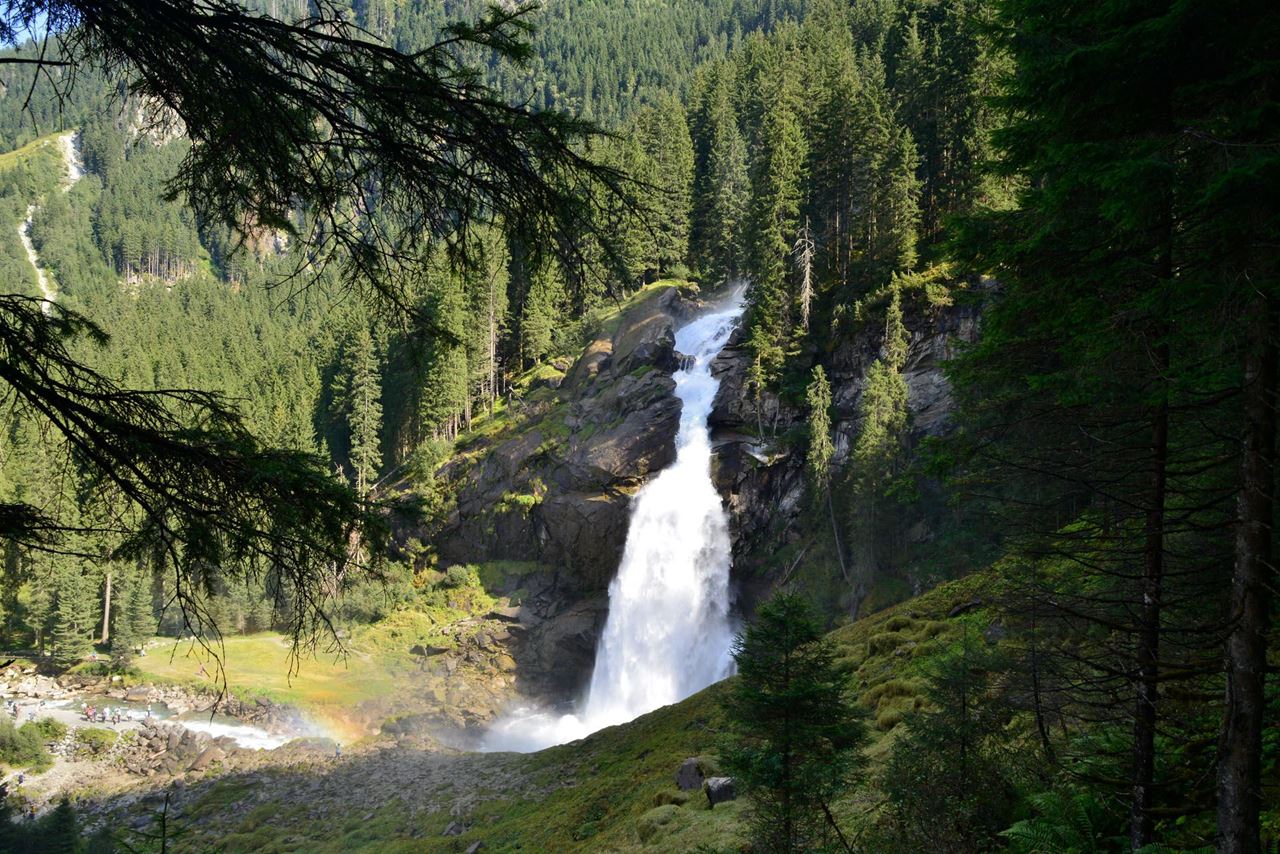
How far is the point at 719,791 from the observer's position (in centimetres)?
1397

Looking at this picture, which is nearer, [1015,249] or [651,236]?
[651,236]

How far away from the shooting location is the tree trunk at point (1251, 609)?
404cm

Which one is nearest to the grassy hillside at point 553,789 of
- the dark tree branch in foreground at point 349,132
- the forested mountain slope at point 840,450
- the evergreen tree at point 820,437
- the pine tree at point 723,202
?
the forested mountain slope at point 840,450

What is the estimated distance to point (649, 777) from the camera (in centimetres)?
1872

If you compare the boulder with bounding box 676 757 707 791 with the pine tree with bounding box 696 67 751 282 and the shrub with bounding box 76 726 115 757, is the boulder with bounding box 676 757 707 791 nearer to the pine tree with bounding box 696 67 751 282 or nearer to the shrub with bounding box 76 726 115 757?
the shrub with bounding box 76 726 115 757

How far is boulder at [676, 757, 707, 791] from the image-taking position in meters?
15.9

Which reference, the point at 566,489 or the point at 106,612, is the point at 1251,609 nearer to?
the point at 566,489

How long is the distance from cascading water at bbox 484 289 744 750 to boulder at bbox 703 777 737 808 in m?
19.4

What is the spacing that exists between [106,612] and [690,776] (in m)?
38.7

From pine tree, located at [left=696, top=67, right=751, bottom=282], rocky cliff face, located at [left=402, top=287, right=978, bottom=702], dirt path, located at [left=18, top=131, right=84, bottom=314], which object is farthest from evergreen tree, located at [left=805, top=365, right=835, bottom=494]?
dirt path, located at [left=18, top=131, right=84, bottom=314]

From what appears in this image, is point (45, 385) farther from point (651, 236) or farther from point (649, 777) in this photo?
point (649, 777)

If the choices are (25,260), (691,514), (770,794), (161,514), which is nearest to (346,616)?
(691,514)

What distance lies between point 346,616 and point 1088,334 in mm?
41157

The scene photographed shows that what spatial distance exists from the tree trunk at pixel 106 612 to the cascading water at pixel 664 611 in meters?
23.5
